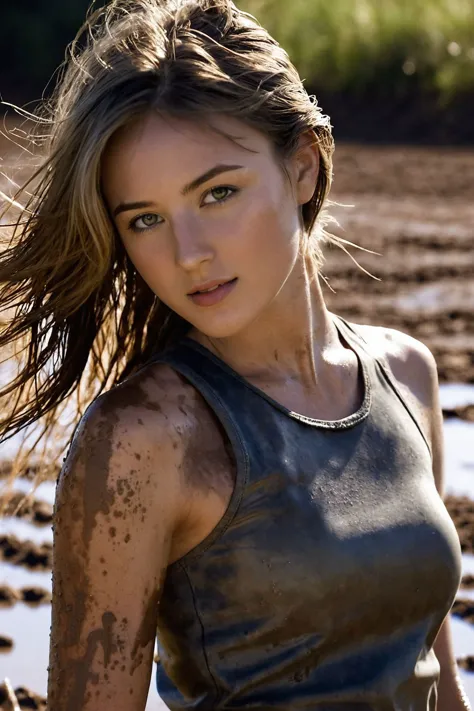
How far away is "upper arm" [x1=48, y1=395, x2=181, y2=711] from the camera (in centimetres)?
204

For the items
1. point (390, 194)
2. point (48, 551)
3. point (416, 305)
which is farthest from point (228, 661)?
point (390, 194)

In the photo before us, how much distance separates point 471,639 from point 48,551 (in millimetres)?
1202

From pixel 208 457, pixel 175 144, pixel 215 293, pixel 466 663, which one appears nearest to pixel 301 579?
pixel 208 457

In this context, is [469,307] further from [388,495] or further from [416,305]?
[388,495]

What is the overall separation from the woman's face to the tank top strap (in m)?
0.33

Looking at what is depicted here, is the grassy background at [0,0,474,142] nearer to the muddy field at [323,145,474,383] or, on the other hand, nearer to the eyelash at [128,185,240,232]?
the muddy field at [323,145,474,383]

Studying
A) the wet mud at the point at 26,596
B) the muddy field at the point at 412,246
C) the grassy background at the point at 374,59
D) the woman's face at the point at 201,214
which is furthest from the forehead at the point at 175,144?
the grassy background at the point at 374,59

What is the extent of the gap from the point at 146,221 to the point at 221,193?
0.41ft

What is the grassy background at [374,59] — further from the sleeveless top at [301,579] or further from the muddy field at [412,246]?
the sleeveless top at [301,579]

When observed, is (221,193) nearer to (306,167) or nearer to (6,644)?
(306,167)

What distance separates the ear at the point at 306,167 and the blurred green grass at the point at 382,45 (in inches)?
394

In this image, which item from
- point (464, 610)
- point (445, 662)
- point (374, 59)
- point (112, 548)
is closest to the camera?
point (112, 548)

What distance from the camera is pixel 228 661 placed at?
2.14 m

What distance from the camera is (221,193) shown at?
2188 mm
